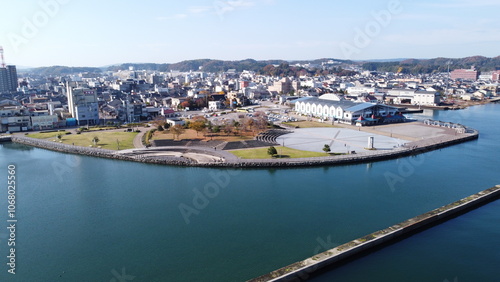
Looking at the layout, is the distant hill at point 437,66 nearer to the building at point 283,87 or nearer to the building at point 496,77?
the building at point 496,77

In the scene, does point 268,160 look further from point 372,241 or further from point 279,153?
point 372,241

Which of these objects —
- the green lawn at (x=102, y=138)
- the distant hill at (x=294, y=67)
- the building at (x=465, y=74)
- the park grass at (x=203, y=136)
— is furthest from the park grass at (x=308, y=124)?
the building at (x=465, y=74)

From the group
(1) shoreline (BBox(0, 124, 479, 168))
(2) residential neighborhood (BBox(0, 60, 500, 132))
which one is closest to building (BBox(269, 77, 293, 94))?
(2) residential neighborhood (BBox(0, 60, 500, 132))

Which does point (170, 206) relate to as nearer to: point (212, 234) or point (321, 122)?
point (212, 234)

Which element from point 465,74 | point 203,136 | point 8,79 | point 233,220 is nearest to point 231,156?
point 203,136

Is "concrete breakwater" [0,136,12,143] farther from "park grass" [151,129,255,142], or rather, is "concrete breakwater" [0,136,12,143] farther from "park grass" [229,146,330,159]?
"park grass" [229,146,330,159]

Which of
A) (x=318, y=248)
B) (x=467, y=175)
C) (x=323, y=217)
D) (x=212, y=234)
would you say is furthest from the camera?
(x=467, y=175)

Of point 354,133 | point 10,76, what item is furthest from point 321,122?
point 10,76
